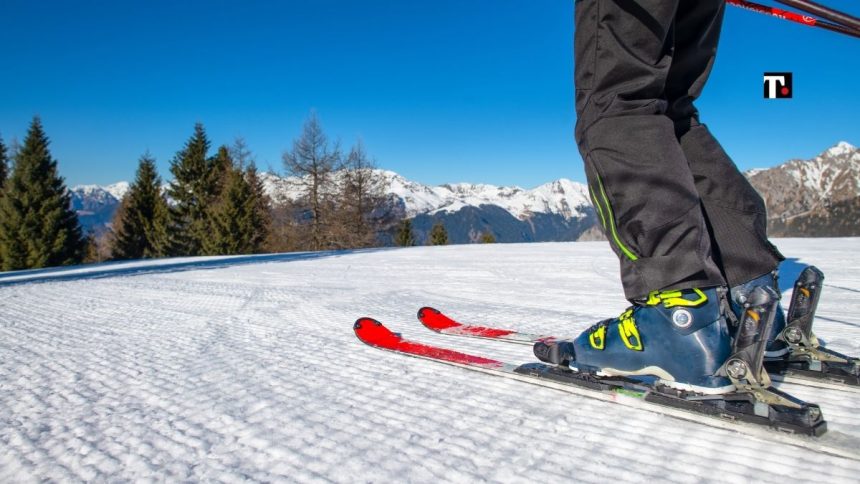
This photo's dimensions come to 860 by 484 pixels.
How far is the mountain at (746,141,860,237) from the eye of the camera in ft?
432

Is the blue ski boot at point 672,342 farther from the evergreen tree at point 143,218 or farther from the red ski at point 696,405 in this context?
the evergreen tree at point 143,218

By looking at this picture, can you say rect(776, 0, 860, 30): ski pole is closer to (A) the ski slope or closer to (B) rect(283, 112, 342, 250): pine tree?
(A) the ski slope

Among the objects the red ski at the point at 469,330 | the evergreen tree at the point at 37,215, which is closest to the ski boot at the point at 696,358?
the red ski at the point at 469,330

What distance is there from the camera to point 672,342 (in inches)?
38.1

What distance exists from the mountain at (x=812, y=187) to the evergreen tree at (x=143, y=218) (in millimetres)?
140826

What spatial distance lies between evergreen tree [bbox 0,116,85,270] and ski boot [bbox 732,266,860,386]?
85.8 ft

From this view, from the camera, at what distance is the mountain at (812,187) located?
132 m

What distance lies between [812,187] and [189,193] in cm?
21439

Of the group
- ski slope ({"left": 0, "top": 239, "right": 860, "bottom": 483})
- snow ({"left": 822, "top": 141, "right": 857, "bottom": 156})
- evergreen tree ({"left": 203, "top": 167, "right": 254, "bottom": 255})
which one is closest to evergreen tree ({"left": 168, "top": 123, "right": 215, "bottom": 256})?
evergreen tree ({"left": 203, "top": 167, "right": 254, "bottom": 255})

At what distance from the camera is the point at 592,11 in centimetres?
106

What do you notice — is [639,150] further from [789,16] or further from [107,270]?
[107,270]

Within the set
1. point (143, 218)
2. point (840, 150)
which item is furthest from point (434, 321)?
point (840, 150)

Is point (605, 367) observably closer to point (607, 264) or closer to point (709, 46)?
point (709, 46)

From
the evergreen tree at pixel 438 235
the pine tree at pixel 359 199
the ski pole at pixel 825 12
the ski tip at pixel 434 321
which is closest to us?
the ski tip at pixel 434 321
